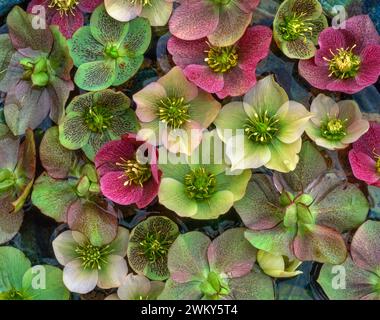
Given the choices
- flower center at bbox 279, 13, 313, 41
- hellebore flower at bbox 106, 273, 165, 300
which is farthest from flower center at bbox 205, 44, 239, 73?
hellebore flower at bbox 106, 273, 165, 300

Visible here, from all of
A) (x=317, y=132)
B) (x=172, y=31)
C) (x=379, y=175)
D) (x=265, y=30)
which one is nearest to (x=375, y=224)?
(x=379, y=175)

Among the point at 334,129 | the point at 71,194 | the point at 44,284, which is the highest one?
the point at 334,129

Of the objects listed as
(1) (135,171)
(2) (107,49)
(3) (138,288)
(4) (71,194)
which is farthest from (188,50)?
(3) (138,288)

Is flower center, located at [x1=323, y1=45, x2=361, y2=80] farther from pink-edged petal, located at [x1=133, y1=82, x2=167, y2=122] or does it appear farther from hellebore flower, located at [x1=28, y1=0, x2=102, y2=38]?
hellebore flower, located at [x1=28, y1=0, x2=102, y2=38]

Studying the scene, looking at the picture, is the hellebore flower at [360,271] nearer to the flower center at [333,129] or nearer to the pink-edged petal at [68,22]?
the flower center at [333,129]

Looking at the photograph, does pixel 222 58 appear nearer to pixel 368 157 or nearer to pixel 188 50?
pixel 188 50

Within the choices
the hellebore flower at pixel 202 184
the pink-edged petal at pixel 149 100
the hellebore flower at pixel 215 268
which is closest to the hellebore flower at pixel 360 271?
the hellebore flower at pixel 215 268
